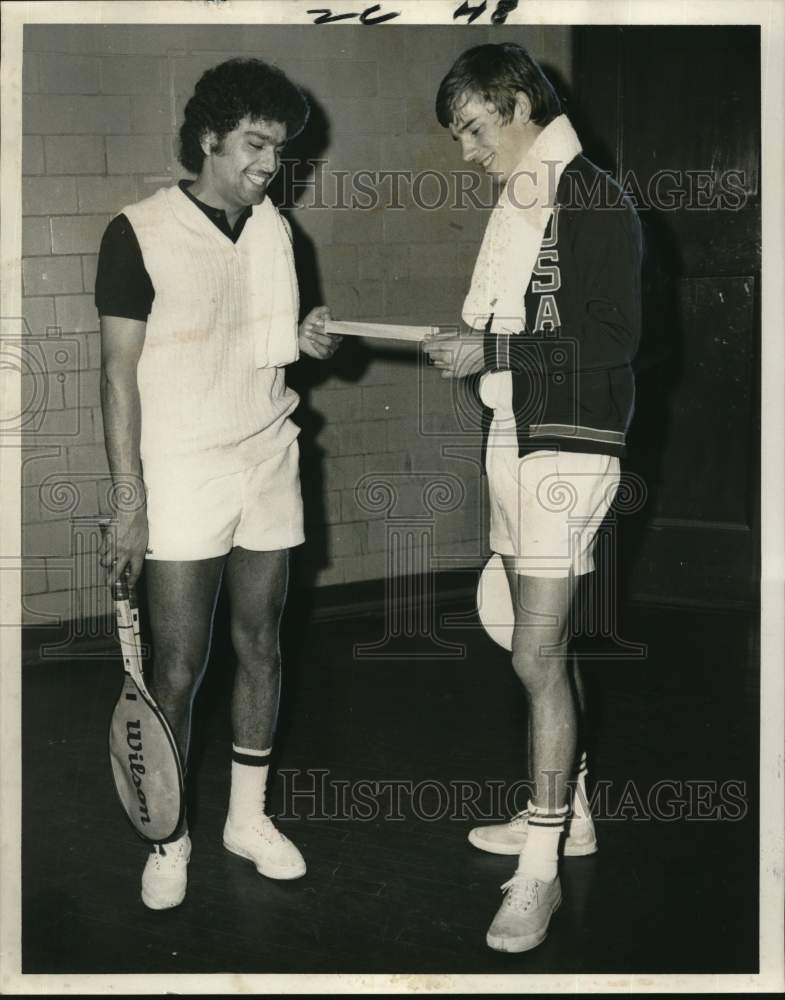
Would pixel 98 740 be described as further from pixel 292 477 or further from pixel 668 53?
pixel 668 53

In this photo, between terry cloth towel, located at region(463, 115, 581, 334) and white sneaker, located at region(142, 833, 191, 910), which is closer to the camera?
terry cloth towel, located at region(463, 115, 581, 334)

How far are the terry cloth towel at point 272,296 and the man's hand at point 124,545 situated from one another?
49cm

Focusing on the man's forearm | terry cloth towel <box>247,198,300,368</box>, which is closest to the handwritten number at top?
terry cloth towel <box>247,198,300,368</box>

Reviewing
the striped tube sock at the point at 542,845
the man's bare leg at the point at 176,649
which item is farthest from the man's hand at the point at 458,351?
the striped tube sock at the point at 542,845

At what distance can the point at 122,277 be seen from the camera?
2.63m

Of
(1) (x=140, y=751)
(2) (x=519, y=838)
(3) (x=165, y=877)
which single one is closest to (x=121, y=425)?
(1) (x=140, y=751)

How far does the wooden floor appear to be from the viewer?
265 centimetres

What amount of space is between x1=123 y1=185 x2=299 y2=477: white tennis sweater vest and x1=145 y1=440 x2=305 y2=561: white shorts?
3 cm

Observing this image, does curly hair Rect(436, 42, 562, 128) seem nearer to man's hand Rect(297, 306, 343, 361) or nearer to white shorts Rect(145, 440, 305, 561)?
man's hand Rect(297, 306, 343, 361)

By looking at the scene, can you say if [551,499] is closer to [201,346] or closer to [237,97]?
[201,346]

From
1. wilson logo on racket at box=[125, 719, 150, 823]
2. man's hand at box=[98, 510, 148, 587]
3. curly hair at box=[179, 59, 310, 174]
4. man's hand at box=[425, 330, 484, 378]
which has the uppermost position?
curly hair at box=[179, 59, 310, 174]

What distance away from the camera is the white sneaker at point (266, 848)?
2.93m

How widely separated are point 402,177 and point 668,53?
1316mm

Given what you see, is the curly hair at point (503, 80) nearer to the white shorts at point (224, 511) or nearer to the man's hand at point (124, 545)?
the white shorts at point (224, 511)
